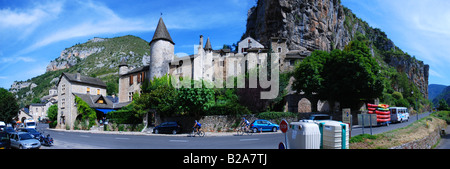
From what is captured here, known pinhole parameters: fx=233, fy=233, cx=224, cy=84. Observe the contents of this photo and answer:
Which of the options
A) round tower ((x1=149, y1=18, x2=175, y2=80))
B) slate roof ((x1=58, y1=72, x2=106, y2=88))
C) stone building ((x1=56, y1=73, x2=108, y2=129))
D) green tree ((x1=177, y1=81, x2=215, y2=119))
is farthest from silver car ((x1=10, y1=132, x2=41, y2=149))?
slate roof ((x1=58, y1=72, x2=106, y2=88))

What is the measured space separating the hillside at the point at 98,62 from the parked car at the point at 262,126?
11893 cm

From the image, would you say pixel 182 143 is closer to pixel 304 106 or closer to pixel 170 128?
pixel 170 128

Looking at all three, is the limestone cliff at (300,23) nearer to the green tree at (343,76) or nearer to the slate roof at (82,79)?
the green tree at (343,76)

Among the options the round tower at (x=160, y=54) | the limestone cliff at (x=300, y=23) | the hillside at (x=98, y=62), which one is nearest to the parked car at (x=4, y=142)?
the round tower at (x=160, y=54)

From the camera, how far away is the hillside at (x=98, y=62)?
5682 inches

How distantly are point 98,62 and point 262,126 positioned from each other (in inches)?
6431

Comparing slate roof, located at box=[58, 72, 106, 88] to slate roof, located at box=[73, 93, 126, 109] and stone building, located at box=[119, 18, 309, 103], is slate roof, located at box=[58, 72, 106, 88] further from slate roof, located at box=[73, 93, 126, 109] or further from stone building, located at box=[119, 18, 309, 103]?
stone building, located at box=[119, 18, 309, 103]

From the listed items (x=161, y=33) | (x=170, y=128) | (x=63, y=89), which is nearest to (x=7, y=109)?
(x=63, y=89)

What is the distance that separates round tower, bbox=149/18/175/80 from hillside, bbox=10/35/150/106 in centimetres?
9371

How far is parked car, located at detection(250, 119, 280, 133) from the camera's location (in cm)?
2528

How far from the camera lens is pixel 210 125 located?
28406 millimetres
